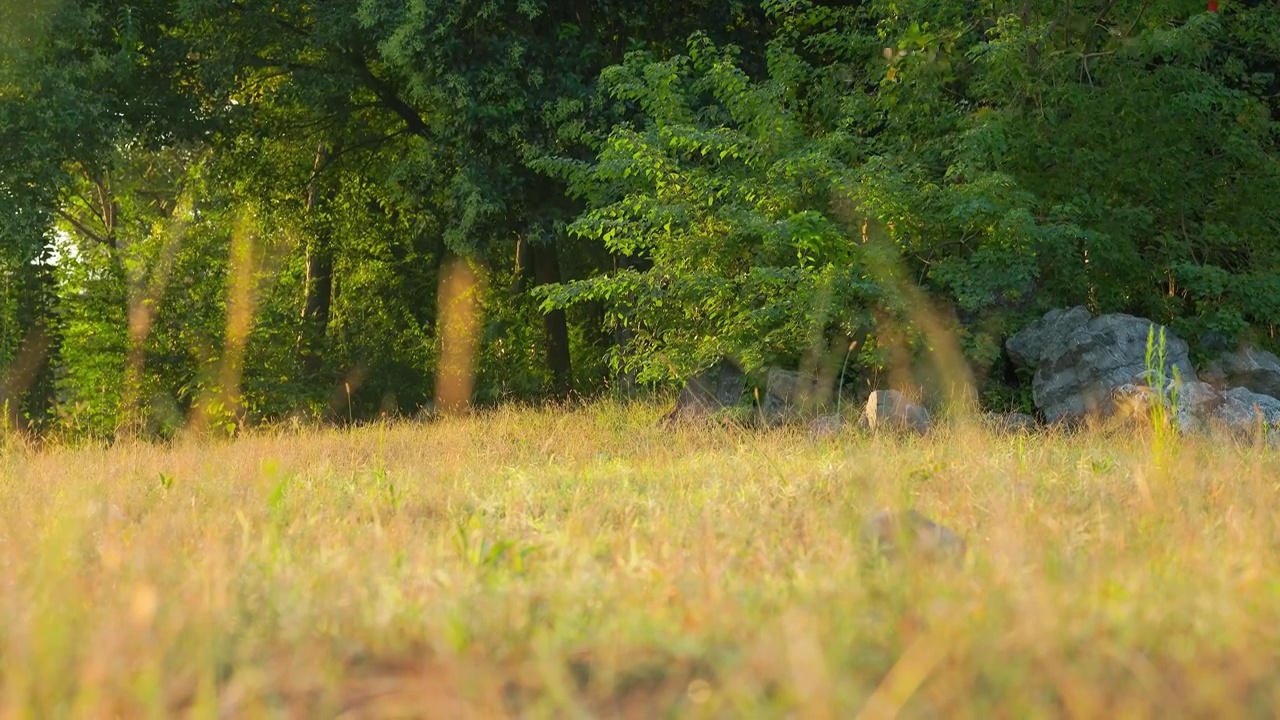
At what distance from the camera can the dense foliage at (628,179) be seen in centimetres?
1222

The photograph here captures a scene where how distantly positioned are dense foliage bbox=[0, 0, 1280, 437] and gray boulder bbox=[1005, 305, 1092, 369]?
Result: 0.19m

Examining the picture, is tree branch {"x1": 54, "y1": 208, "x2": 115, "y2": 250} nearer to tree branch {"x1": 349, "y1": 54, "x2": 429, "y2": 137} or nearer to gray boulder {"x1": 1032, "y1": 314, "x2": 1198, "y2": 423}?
tree branch {"x1": 349, "y1": 54, "x2": 429, "y2": 137}

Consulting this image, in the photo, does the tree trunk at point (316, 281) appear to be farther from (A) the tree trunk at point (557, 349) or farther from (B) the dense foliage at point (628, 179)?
(A) the tree trunk at point (557, 349)

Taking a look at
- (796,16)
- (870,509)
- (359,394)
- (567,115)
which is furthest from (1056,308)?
(359,394)

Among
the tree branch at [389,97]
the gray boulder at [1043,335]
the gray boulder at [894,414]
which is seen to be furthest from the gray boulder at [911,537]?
the tree branch at [389,97]

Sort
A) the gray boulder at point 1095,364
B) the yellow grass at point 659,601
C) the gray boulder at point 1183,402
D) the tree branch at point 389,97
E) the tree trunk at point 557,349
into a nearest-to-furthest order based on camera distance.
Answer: the yellow grass at point 659,601 < the gray boulder at point 1183,402 < the gray boulder at point 1095,364 < the tree branch at point 389,97 < the tree trunk at point 557,349

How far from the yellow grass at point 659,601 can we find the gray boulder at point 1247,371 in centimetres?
668

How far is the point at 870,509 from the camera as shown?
490cm

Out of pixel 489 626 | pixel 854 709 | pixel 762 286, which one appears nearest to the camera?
pixel 854 709

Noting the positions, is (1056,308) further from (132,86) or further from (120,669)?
(132,86)

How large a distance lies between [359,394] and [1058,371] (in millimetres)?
13105

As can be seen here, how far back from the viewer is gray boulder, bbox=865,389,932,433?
10.3 m

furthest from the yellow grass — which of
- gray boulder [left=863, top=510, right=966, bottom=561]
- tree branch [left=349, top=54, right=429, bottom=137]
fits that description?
tree branch [left=349, top=54, right=429, bottom=137]

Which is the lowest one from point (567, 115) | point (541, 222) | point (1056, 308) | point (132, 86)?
point (1056, 308)
